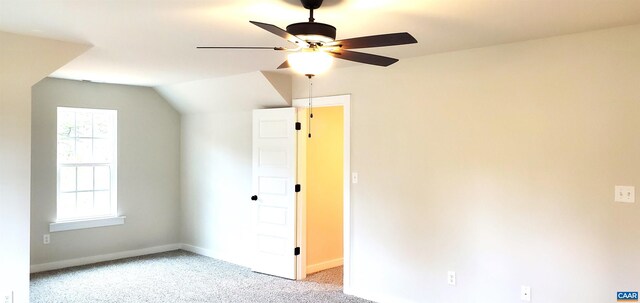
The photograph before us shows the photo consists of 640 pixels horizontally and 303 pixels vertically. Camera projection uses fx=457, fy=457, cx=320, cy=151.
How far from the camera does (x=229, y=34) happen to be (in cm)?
323

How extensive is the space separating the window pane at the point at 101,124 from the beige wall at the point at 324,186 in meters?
2.75

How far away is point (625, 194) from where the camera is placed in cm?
302

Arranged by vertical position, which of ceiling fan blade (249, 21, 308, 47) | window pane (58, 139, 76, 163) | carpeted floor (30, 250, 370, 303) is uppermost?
ceiling fan blade (249, 21, 308, 47)

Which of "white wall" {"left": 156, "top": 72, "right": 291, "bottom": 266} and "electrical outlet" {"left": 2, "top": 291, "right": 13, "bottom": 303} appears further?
"white wall" {"left": 156, "top": 72, "right": 291, "bottom": 266}

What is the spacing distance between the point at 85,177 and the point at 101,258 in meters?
1.05

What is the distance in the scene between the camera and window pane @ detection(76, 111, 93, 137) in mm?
5751

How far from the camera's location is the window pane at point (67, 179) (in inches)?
220

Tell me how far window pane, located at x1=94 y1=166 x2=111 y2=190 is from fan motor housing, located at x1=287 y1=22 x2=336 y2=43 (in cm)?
462

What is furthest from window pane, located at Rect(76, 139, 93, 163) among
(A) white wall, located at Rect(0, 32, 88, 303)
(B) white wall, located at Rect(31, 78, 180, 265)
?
(A) white wall, located at Rect(0, 32, 88, 303)

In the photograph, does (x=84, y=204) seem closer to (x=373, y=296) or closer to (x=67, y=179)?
(x=67, y=179)

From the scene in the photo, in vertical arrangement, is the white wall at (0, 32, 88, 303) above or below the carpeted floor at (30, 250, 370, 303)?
above

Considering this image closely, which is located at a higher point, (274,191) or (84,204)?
(274,191)

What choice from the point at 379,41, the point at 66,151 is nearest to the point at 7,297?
the point at 66,151

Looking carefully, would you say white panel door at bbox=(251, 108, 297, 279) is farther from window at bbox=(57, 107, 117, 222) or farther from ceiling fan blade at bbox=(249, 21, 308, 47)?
ceiling fan blade at bbox=(249, 21, 308, 47)
